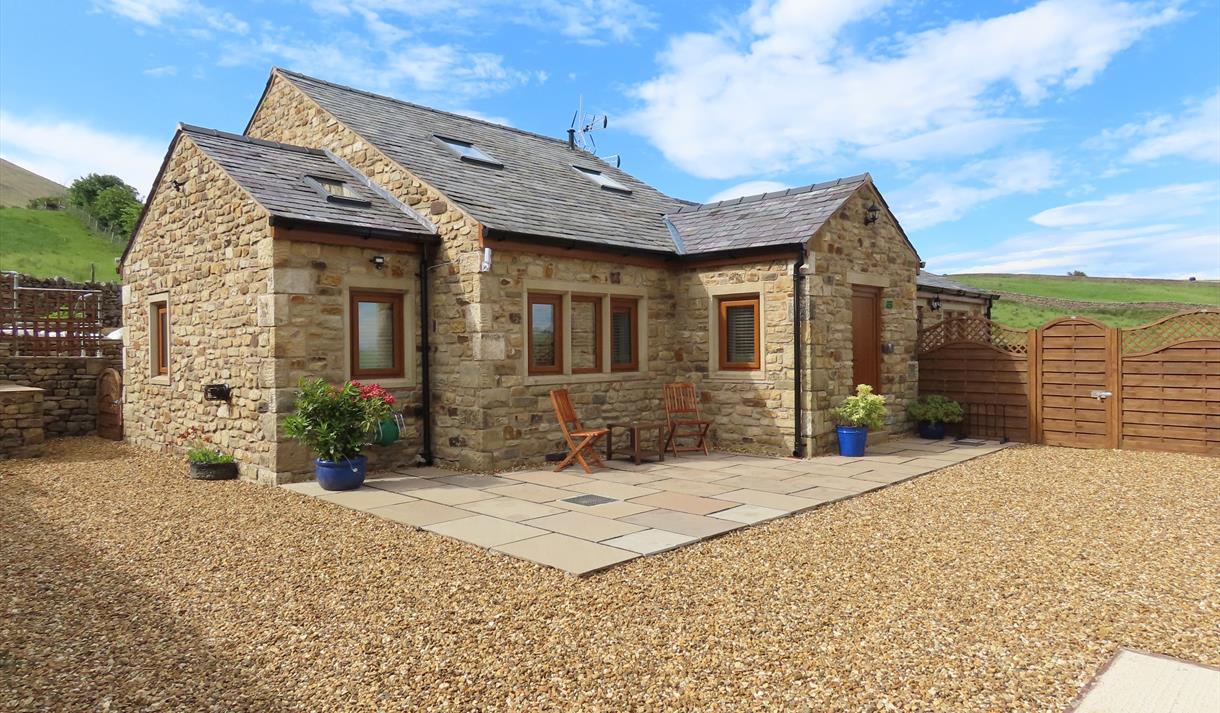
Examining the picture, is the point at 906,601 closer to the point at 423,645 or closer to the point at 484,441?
the point at 423,645

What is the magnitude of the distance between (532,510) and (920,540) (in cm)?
325

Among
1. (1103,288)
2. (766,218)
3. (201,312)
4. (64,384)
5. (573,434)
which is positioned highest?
(1103,288)

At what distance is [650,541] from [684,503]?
1.40 metres

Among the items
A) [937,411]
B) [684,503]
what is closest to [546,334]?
[684,503]

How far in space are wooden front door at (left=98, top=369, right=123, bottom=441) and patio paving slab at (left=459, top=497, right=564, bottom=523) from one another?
791 cm

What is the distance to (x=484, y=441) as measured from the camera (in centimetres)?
852

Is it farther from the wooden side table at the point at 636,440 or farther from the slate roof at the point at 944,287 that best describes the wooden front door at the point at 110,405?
the slate roof at the point at 944,287

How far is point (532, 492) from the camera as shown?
7.50 metres

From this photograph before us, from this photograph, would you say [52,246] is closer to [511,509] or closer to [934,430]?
[511,509]

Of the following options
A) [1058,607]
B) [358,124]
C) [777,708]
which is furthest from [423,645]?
[358,124]

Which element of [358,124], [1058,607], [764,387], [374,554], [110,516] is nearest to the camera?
[1058,607]

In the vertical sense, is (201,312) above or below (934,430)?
above

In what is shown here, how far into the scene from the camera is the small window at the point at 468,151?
11.1 metres

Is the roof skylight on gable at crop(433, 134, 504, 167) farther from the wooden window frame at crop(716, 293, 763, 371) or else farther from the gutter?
the wooden window frame at crop(716, 293, 763, 371)
